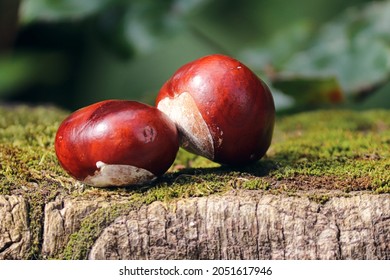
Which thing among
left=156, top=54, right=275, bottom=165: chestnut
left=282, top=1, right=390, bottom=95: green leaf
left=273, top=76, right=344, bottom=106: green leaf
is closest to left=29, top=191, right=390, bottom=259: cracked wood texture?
left=156, top=54, right=275, bottom=165: chestnut

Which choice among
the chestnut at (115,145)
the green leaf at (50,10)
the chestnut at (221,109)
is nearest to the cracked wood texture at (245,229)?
the chestnut at (115,145)

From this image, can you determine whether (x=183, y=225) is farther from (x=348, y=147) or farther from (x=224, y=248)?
(x=348, y=147)

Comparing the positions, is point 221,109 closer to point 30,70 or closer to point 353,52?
point 353,52

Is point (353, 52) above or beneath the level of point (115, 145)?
above

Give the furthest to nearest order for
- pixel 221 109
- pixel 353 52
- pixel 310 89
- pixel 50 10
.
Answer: pixel 353 52
pixel 50 10
pixel 310 89
pixel 221 109

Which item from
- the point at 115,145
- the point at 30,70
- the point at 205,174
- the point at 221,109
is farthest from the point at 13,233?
the point at 30,70

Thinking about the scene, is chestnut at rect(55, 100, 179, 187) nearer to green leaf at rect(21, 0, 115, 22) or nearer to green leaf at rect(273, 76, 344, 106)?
green leaf at rect(273, 76, 344, 106)

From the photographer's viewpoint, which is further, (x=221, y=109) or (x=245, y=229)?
(x=221, y=109)

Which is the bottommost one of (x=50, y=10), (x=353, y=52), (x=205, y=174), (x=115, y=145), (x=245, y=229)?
(x=245, y=229)
